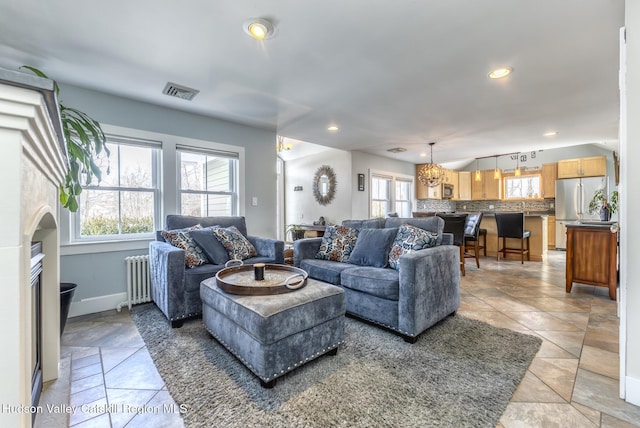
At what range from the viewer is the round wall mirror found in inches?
243

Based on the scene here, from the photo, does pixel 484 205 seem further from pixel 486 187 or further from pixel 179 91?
pixel 179 91

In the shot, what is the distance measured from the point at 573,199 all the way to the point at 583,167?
2.48 ft

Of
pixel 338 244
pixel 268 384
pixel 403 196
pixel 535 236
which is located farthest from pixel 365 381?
pixel 403 196

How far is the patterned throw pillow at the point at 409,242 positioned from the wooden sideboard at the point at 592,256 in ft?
6.77

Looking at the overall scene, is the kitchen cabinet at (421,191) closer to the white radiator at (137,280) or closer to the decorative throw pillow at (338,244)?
the decorative throw pillow at (338,244)

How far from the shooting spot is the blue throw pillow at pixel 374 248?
2.71 m

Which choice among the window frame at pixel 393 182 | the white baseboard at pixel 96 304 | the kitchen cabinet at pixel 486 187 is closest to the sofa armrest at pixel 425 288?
the white baseboard at pixel 96 304

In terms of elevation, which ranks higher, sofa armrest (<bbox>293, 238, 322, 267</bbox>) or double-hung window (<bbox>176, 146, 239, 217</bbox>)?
double-hung window (<bbox>176, 146, 239, 217</bbox>)

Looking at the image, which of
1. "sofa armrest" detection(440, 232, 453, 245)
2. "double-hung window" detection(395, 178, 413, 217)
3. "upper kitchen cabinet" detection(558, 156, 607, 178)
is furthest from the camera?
"double-hung window" detection(395, 178, 413, 217)

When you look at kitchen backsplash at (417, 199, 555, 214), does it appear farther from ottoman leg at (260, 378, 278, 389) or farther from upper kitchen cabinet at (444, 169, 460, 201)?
ottoman leg at (260, 378, 278, 389)

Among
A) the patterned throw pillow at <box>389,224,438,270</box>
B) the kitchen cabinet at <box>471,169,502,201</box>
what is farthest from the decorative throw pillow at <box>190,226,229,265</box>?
the kitchen cabinet at <box>471,169,502,201</box>

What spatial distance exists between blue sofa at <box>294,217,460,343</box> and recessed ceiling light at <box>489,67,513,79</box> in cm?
143

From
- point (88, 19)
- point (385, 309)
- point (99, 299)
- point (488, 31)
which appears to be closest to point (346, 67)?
point (488, 31)

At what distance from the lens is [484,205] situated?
27.8 feet
